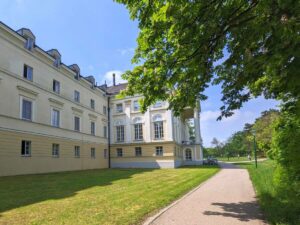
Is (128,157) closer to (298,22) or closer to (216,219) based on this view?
(216,219)

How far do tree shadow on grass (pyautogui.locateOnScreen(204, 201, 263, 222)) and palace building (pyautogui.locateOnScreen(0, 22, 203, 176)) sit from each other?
3883 millimetres

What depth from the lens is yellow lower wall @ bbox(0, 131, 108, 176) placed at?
19.4 meters

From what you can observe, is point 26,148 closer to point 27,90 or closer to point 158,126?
point 27,90

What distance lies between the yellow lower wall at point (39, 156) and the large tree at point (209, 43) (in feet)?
51.1

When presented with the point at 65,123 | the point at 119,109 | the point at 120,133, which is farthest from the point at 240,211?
the point at 119,109

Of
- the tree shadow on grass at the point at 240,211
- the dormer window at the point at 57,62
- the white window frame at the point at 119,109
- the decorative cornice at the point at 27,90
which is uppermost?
the dormer window at the point at 57,62

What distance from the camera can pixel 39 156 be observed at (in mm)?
22844

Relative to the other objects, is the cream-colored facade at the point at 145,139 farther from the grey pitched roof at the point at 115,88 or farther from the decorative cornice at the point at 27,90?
the decorative cornice at the point at 27,90

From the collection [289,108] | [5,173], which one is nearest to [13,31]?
[5,173]

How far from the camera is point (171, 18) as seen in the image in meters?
5.38

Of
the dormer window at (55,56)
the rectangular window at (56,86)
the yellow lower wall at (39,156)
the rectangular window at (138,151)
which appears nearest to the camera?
the yellow lower wall at (39,156)

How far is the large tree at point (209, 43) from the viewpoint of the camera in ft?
16.2

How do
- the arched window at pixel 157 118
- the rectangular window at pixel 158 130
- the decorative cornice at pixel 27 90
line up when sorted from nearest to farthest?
the decorative cornice at pixel 27 90 < the rectangular window at pixel 158 130 < the arched window at pixel 157 118

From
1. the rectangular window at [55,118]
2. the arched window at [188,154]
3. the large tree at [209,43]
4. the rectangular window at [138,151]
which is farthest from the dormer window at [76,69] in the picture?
the large tree at [209,43]
